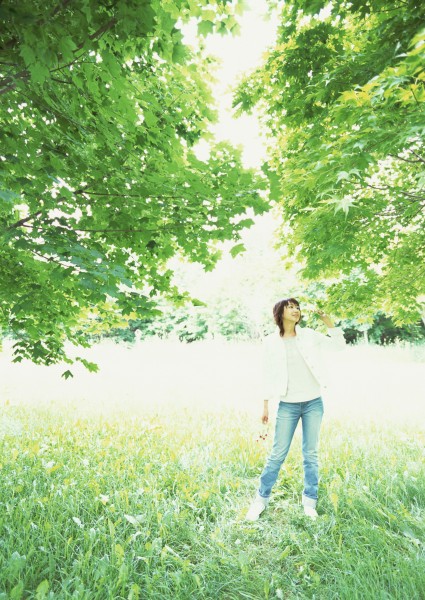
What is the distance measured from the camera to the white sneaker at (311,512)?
10.9 feet

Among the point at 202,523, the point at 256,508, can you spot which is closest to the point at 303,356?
the point at 256,508

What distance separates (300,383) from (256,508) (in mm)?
1195

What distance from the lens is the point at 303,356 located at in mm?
3424

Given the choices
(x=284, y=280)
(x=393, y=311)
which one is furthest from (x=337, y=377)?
(x=284, y=280)

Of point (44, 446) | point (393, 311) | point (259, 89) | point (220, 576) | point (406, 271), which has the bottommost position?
point (220, 576)

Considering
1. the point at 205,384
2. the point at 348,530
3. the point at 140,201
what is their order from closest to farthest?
the point at 140,201, the point at 348,530, the point at 205,384

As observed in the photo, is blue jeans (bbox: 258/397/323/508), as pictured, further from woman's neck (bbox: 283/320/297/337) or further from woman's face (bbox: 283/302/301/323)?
woman's face (bbox: 283/302/301/323)

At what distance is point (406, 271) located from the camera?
4.95 m

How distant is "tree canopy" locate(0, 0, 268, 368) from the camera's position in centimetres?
182

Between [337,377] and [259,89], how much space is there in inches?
381

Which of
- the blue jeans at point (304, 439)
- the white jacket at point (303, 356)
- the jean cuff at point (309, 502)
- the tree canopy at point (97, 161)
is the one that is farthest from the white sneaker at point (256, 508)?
the tree canopy at point (97, 161)

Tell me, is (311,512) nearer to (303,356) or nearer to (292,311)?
(303,356)

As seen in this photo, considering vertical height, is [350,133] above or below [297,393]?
above

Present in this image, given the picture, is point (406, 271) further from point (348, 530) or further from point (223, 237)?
point (348, 530)
